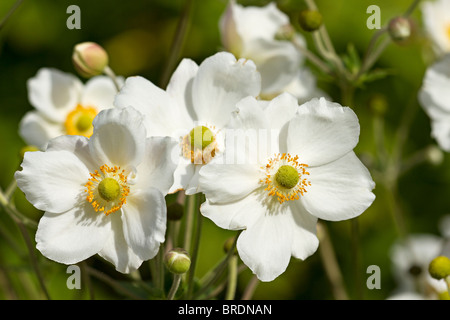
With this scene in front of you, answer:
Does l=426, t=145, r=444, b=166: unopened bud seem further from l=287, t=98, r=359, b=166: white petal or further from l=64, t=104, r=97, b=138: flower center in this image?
l=64, t=104, r=97, b=138: flower center

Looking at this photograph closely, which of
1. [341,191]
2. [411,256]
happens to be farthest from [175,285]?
[411,256]

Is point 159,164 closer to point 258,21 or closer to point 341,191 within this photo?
point 341,191

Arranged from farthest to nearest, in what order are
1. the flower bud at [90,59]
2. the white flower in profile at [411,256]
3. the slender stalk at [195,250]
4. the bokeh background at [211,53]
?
the bokeh background at [211,53], the white flower in profile at [411,256], the flower bud at [90,59], the slender stalk at [195,250]

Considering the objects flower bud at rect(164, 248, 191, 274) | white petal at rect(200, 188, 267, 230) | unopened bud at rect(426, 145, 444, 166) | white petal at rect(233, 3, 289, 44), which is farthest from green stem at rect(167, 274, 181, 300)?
unopened bud at rect(426, 145, 444, 166)

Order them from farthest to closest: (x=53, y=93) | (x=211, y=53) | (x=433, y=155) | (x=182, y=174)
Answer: (x=211, y=53) < (x=433, y=155) < (x=53, y=93) < (x=182, y=174)

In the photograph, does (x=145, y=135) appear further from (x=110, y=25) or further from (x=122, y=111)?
(x=110, y=25)

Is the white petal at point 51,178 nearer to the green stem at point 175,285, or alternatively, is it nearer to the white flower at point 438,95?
the green stem at point 175,285

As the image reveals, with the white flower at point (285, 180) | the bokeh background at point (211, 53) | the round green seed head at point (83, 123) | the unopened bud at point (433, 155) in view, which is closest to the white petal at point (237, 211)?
the white flower at point (285, 180)
